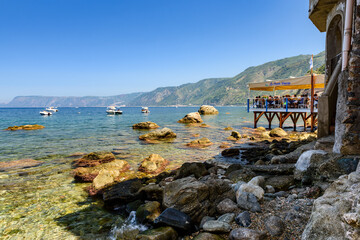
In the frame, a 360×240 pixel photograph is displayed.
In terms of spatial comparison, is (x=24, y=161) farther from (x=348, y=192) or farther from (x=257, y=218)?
(x=348, y=192)

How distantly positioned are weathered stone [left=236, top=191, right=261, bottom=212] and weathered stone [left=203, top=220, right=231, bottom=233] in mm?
732

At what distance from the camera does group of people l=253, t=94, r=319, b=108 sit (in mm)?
20334

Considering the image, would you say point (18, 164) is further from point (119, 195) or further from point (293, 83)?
point (293, 83)

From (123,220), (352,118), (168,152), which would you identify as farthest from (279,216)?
(168,152)

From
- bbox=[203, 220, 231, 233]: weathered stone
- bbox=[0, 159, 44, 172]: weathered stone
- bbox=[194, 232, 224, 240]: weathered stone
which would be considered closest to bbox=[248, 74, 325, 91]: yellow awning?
bbox=[203, 220, 231, 233]: weathered stone

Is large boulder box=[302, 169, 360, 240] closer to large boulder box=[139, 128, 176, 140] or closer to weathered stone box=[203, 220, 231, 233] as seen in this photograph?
weathered stone box=[203, 220, 231, 233]

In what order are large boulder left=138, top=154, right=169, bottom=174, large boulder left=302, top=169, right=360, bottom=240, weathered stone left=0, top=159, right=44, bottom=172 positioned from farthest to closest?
weathered stone left=0, top=159, right=44, bottom=172, large boulder left=138, top=154, right=169, bottom=174, large boulder left=302, top=169, right=360, bottom=240

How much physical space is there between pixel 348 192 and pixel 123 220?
190 inches

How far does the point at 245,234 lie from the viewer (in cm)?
337

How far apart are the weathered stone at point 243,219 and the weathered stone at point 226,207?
0.38 m

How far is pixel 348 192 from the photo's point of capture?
2.95m


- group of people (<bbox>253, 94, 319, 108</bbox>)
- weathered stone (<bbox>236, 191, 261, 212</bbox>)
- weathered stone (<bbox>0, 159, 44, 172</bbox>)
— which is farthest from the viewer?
group of people (<bbox>253, 94, 319, 108</bbox>)

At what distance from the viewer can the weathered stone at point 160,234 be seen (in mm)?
3751

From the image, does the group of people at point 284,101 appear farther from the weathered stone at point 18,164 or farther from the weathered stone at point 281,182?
the weathered stone at point 18,164
